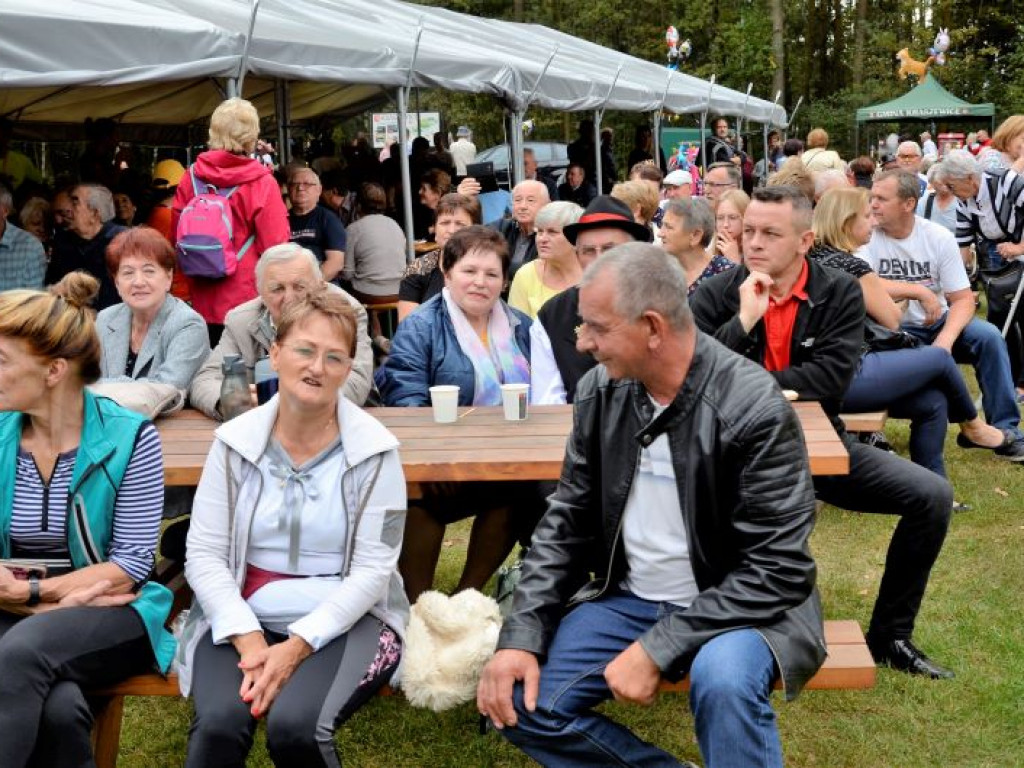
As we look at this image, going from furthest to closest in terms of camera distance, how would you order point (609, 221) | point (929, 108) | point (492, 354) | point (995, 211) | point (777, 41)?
1. point (777, 41)
2. point (929, 108)
3. point (995, 211)
4. point (609, 221)
5. point (492, 354)

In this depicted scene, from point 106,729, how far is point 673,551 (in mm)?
1591

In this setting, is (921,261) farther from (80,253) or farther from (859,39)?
(859,39)

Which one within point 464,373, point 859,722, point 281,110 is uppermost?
point 281,110

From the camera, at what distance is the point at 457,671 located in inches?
124

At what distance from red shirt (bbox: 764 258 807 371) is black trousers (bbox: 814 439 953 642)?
0.43 metres

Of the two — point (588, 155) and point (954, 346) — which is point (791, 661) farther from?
point (588, 155)

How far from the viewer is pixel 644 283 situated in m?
2.82

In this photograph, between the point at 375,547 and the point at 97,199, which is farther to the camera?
the point at 97,199

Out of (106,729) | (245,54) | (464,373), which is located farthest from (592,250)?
(245,54)

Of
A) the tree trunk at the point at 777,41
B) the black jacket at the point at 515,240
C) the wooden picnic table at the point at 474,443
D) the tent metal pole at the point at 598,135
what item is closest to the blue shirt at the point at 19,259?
the black jacket at the point at 515,240

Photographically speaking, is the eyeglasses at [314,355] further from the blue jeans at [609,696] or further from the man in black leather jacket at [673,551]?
the blue jeans at [609,696]

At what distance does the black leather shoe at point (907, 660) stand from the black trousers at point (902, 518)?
0.03 meters

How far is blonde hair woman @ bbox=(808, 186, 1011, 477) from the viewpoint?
5418 mm

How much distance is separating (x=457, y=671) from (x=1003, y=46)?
134 ft
